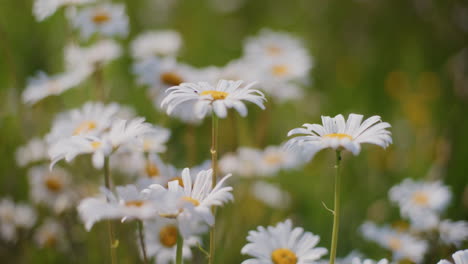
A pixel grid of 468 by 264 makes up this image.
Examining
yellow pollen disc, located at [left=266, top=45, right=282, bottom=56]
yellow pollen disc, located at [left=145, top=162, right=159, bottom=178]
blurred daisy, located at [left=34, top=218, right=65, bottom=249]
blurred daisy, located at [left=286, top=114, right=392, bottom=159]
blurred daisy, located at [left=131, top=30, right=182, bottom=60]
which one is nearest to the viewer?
blurred daisy, located at [left=286, top=114, right=392, bottom=159]

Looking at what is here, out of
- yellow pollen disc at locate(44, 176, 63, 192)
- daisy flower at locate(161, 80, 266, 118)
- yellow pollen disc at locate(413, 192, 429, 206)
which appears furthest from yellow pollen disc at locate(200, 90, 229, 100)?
yellow pollen disc at locate(44, 176, 63, 192)

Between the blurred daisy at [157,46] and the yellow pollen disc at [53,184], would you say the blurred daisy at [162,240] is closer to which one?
the yellow pollen disc at [53,184]

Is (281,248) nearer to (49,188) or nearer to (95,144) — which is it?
(95,144)

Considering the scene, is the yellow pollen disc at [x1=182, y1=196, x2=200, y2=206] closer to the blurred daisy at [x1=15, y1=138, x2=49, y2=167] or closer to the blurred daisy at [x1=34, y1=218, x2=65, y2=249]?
the blurred daisy at [x1=34, y1=218, x2=65, y2=249]

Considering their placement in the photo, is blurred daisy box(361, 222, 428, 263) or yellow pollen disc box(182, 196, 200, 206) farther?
blurred daisy box(361, 222, 428, 263)

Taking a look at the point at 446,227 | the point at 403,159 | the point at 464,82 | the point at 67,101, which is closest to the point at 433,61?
the point at 464,82

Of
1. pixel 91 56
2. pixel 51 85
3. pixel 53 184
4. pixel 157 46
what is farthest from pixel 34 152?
pixel 157 46

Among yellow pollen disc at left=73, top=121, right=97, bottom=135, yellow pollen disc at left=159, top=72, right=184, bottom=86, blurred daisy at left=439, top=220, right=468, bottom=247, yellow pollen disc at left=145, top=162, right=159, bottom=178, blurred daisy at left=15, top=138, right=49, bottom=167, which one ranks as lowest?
blurred daisy at left=439, top=220, right=468, bottom=247
